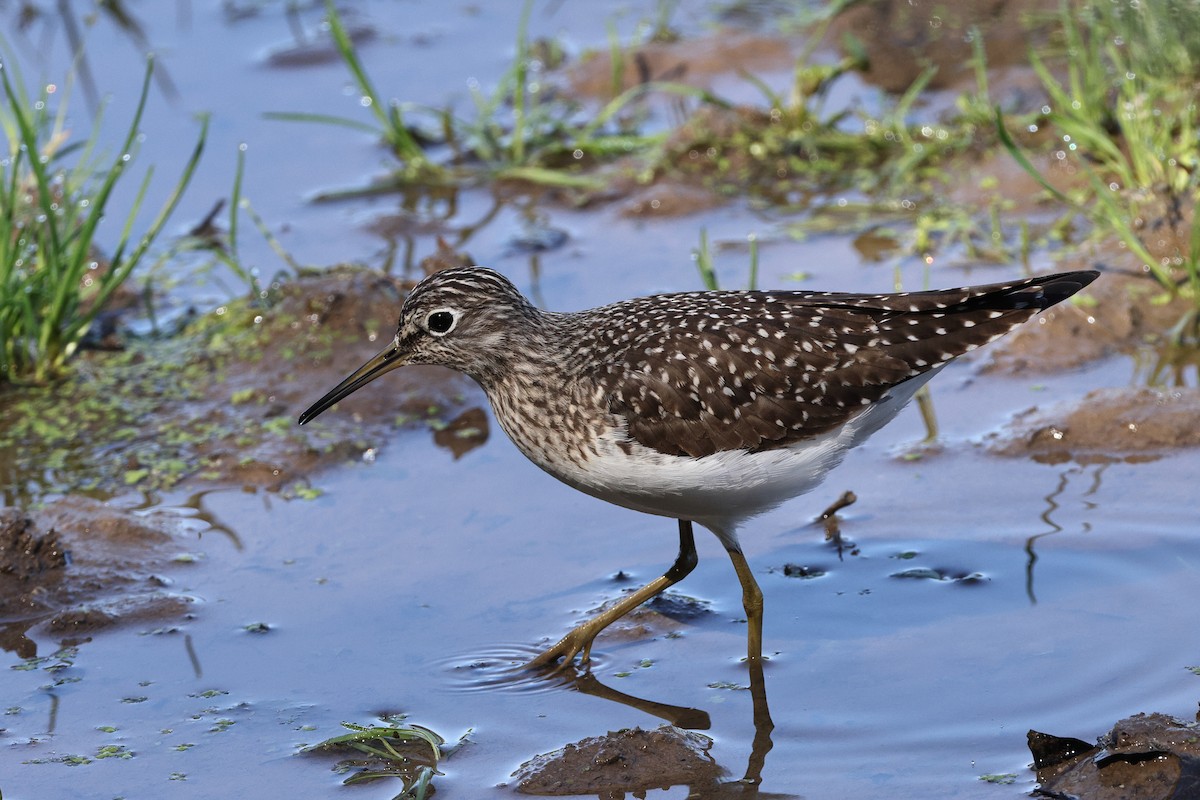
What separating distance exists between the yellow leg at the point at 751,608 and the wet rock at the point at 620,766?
809mm

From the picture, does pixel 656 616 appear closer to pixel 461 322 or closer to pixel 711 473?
pixel 711 473

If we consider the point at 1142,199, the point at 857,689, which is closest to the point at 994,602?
the point at 857,689

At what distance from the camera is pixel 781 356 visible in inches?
255

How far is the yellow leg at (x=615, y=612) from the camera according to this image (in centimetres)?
662

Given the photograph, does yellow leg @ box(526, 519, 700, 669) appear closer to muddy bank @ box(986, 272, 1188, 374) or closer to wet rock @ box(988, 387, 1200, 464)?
wet rock @ box(988, 387, 1200, 464)

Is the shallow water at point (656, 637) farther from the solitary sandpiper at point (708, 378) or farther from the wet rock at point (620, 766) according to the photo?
the solitary sandpiper at point (708, 378)

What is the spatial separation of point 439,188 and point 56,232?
362cm

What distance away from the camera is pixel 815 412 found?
6.45 m

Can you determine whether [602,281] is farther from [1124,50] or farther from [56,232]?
[1124,50]

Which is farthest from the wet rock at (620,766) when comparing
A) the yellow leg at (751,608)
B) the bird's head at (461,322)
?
the bird's head at (461,322)

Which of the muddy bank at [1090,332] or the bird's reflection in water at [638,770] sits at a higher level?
the muddy bank at [1090,332]

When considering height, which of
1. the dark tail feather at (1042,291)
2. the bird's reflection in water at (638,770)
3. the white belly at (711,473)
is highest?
the dark tail feather at (1042,291)

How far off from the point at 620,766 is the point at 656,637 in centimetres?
127

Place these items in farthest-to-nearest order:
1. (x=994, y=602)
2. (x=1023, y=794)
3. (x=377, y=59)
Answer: (x=377, y=59)
(x=994, y=602)
(x=1023, y=794)
